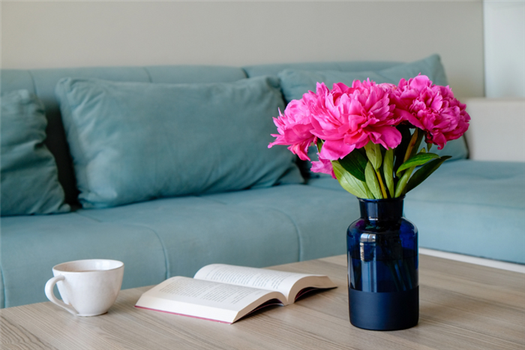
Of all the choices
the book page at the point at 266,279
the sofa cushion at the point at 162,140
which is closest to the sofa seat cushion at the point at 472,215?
the sofa cushion at the point at 162,140

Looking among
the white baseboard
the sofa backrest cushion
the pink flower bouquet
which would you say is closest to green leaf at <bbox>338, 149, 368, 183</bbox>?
the pink flower bouquet

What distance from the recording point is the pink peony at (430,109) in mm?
713

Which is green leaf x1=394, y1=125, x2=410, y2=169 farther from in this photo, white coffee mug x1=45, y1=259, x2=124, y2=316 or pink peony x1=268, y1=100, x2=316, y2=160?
white coffee mug x1=45, y1=259, x2=124, y2=316

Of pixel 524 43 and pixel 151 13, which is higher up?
pixel 151 13

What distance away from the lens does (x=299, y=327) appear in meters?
0.81

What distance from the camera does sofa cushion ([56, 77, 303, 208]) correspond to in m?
1.85

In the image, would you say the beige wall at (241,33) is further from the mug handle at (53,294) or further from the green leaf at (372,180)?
the green leaf at (372,180)

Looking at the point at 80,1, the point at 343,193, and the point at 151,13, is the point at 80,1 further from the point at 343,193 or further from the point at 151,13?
the point at 343,193

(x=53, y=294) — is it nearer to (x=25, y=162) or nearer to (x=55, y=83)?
(x=25, y=162)

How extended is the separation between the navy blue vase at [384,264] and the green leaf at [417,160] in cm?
5

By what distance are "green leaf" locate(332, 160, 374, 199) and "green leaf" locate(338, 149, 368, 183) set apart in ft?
0.04

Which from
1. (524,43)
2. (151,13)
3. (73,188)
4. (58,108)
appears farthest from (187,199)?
(524,43)

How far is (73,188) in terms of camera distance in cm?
202

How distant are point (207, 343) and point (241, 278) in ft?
0.76
